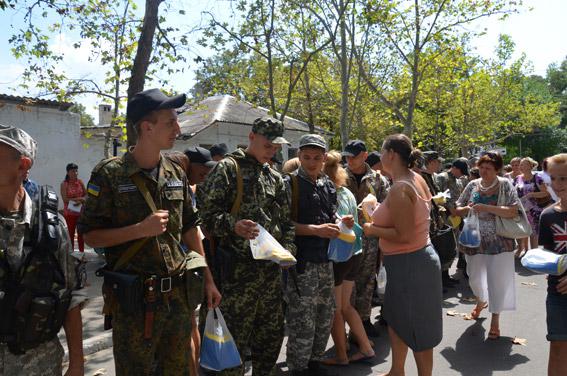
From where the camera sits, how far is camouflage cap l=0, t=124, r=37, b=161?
1.96 m

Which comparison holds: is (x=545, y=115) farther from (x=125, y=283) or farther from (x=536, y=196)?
(x=125, y=283)

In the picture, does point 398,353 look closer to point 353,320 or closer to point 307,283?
point 307,283

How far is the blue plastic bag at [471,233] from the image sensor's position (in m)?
5.21

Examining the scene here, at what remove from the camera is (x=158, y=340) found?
2.57m

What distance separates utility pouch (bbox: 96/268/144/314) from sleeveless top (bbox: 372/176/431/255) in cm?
184

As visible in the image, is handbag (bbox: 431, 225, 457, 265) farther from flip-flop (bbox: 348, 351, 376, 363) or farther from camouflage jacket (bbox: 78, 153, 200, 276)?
camouflage jacket (bbox: 78, 153, 200, 276)

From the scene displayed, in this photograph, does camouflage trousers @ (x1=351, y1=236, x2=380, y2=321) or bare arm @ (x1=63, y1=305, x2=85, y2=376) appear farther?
camouflage trousers @ (x1=351, y1=236, x2=380, y2=321)

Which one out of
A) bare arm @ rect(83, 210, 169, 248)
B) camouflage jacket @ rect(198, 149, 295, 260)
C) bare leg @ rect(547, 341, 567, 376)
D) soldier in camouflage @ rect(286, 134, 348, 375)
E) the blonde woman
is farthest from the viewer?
the blonde woman

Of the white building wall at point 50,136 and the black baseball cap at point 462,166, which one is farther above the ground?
the white building wall at point 50,136

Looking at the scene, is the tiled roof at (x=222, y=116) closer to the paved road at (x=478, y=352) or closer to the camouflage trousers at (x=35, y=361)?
the paved road at (x=478, y=352)

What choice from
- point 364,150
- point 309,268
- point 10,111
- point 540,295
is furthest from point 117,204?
point 10,111

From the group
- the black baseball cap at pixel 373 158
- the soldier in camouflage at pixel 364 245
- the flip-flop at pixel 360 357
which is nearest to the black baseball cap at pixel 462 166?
the black baseball cap at pixel 373 158

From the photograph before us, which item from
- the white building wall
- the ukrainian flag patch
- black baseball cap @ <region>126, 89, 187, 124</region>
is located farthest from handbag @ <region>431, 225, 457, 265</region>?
the white building wall

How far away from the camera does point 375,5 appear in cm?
1189
